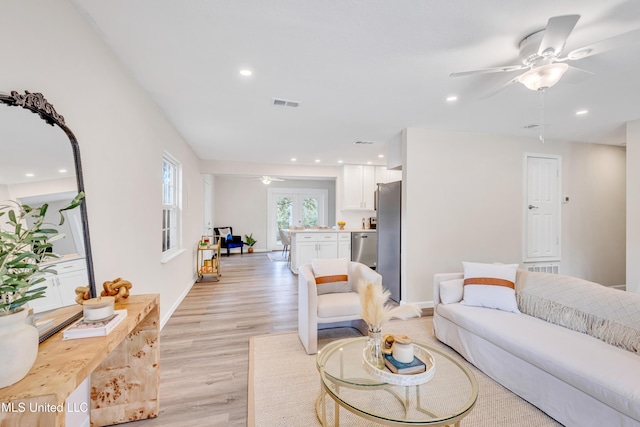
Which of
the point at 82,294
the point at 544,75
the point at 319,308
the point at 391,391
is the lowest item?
the point at 391,391

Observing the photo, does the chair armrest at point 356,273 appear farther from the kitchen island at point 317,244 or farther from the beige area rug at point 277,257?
the beige area rug at point 277,257

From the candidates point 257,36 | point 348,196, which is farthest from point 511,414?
point 348,196

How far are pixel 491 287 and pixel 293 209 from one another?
7082 millimetres

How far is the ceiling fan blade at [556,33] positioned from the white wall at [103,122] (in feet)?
8.23

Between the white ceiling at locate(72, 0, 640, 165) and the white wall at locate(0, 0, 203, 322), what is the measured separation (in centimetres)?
19

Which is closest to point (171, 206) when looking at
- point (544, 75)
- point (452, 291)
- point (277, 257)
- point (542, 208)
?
point (452, 291)

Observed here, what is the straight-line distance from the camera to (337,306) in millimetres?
2547

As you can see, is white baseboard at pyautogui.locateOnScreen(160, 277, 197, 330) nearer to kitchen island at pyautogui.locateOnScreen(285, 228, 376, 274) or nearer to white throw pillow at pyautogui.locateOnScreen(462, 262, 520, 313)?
kitchen island at pyautogui.locateOnScreen(285, 228, 376, 274)

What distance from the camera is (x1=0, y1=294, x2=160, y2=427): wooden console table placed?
824mm

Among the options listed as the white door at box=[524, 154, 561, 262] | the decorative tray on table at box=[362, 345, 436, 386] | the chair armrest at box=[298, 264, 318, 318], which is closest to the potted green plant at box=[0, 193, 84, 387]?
the decorative tray on table at box=[362, 345, 436, 386]

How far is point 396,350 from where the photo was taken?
1.52m

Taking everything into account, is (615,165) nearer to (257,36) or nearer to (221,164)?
(257,36)

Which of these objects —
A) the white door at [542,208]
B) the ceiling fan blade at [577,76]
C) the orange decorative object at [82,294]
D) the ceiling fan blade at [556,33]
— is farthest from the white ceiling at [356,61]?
the orange decorative object at [82,294]

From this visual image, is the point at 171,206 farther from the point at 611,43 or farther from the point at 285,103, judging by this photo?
the point at 611,43
